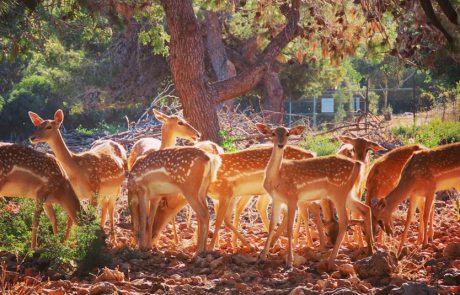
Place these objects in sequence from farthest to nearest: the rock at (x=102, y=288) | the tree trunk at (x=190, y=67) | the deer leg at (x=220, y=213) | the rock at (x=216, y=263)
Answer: the tree trunk at (x=190, y=67), the deer leg at (x=220, y=213), the rock at (x=216, y=263), the rock at (x=102, y=288)

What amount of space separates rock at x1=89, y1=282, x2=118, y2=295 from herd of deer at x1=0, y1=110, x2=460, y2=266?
2.24 m

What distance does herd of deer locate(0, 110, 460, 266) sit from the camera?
9.19m

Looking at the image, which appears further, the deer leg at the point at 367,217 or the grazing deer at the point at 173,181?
the grazing deer at the point at 173,181

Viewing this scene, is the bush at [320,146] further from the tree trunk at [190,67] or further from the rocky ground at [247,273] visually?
the rocky ground at [247,273]

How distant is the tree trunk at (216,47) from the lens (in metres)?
26.8

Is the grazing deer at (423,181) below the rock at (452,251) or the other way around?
the other way around

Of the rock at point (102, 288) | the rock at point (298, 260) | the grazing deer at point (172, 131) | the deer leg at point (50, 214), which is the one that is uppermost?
the grazing deer at point (172, 131)

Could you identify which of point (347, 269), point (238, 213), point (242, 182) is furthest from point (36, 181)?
point (347, 269)

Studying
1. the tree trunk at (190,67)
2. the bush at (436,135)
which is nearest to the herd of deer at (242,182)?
the tree trunk at (190,67)

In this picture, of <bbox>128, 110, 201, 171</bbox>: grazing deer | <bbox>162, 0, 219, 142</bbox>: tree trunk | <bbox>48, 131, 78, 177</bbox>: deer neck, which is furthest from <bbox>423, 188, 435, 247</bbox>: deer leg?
<bbox>162, 0, 219, 142</bbox>: tree trunk

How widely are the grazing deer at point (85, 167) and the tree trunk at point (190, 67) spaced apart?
12.2ft

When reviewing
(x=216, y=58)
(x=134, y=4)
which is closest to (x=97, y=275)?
(x=134, y=4)

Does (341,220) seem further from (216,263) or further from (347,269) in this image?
(216,263)

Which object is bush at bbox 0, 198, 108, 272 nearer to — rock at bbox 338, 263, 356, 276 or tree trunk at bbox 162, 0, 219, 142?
rock at bbox 338, 263, 356, 276
